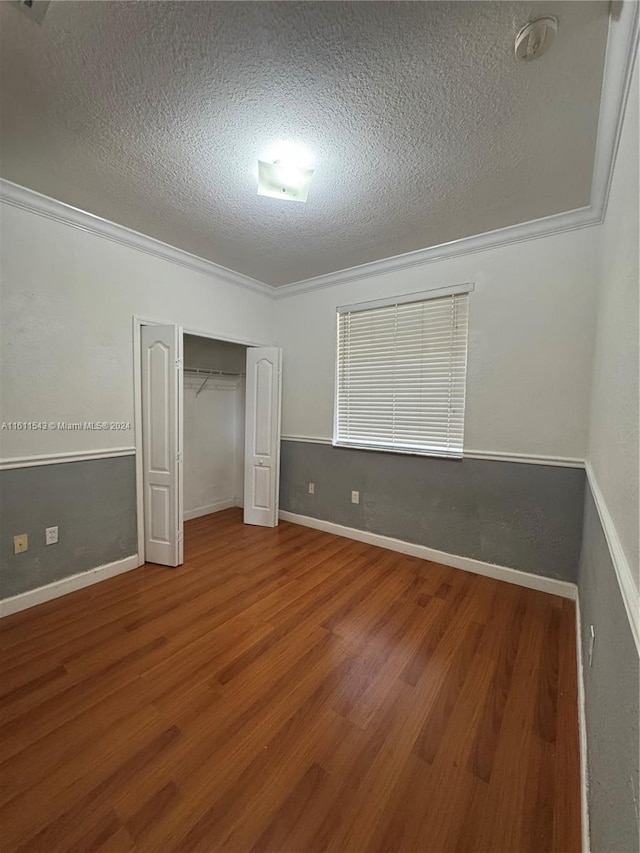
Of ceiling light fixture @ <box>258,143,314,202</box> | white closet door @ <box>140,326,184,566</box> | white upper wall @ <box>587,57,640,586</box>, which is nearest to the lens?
white upper wall @ <box>587,57,640,586</box>

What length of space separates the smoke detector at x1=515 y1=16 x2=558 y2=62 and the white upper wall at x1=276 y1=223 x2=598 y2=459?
4.77ft

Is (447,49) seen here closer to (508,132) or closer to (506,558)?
(508,132)

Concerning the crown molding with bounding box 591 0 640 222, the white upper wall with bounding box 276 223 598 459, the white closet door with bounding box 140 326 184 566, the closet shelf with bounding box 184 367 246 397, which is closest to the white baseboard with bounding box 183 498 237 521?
the white closet door with bounding box 140 326 184 566

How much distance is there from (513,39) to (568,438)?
7.07ft

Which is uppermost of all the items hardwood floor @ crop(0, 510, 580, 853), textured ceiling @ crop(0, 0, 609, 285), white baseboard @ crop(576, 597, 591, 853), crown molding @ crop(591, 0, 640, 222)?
textured ceiling @ crop(0, 0, 609, 285)

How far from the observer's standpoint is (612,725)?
867 millimetres

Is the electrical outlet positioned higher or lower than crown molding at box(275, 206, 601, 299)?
lower

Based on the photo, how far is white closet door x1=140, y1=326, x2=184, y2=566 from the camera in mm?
2738

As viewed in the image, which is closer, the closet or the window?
the window

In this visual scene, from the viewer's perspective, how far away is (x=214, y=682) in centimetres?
162

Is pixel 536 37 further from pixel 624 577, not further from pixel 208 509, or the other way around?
pixel 208 509

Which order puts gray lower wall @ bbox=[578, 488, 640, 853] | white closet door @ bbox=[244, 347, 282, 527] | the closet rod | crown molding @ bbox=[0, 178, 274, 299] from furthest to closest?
the closet rod < white closet door @ bbox=[244, 347, 282, 527] < crown molding @ bbox=[0, 178, 274, 299] < gray lower wall @ bbox=[578, 488, 640, 853]

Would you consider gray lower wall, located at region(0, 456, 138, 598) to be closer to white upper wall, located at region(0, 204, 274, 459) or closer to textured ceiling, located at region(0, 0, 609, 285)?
white upper wall, located at region(0, 204, 274, 459)

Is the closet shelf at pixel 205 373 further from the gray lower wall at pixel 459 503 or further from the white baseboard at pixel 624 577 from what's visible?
the white baseboard at pixel 624 577
